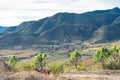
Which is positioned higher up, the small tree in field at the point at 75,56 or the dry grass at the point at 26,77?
the dry grass at the point at 26,77

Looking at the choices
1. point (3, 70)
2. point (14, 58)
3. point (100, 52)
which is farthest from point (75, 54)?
point (3, 70)

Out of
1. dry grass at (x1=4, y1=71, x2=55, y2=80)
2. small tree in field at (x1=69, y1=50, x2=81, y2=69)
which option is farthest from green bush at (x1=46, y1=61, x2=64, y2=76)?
small tree in field at (x1=69, y1=50, x2=81, y2=69)

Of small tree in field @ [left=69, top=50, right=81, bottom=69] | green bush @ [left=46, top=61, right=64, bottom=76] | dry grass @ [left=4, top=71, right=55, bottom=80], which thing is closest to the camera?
dry grass @ [left=4, top=71, right=55, bottom=80]

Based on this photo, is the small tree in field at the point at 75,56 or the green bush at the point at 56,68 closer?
the green bush at the point at 56,68

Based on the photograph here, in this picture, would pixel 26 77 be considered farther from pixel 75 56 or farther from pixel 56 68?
pixel 75 56

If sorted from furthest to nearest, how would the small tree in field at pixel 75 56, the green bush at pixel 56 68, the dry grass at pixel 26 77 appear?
the small tree in field at pixel 75 56
the green bush at pixel 56 68
the dry grass at pixel 26 77

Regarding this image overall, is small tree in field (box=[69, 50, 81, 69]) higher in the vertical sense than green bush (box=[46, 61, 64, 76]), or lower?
lower

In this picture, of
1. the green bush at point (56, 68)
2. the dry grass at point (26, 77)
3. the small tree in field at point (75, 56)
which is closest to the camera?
the dry grass at point (26, 77)

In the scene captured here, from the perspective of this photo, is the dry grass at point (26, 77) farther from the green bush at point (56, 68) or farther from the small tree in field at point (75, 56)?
the small tree in field at point (75, 56)

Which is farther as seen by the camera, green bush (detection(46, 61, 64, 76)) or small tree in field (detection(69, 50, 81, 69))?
small tree in field (detection(69, 50, 81, 69))

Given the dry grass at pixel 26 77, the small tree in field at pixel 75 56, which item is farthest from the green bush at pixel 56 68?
the small tree in field at pixel 75 56

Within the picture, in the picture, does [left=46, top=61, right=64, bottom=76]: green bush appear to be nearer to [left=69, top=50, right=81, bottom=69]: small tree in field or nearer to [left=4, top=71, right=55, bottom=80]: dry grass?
[left=4, top=71, right=55, bottom=80]: dry grass

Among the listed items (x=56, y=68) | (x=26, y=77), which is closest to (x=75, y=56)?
Result: (x=56, y=68)

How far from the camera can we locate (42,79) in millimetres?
25906
